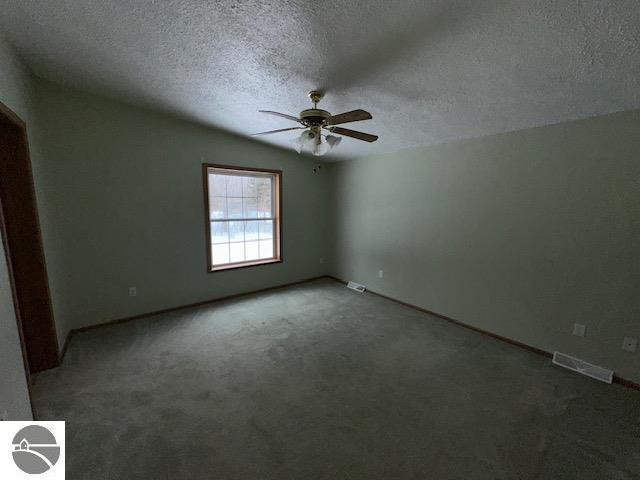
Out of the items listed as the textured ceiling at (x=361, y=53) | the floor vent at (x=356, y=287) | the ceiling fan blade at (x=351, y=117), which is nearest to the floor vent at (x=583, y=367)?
the textured ceiling at (x=361, y=53)

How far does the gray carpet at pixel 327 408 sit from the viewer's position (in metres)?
1.50

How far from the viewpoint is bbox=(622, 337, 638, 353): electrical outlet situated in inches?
85.8

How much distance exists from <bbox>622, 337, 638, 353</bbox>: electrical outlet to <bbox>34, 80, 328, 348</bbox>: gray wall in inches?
165

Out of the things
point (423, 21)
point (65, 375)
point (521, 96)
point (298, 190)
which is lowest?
point (65, 375)

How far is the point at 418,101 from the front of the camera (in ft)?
7.61

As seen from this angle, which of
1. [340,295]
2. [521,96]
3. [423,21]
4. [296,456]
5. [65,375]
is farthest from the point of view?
[340,295]

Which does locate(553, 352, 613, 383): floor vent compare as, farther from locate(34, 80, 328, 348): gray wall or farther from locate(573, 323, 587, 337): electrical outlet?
locate(34, 80, 328, 348): gray wall

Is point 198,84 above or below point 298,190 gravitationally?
above

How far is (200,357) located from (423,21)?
9.95 ft

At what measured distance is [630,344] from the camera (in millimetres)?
2199

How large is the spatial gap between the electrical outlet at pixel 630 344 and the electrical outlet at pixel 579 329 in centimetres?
24

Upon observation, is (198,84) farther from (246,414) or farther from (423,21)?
(246,414)

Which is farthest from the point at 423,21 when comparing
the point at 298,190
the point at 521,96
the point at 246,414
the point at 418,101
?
the point at 298,190

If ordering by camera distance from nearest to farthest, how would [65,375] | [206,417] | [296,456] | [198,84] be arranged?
[296,456] < [206,417] < [65,375] < [198,84]
